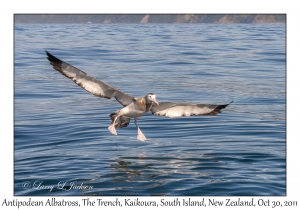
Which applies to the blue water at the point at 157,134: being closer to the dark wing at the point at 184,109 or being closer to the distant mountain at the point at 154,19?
the dark wing at the point at 184,109

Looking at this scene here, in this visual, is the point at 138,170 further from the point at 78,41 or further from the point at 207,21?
the point at 207,21

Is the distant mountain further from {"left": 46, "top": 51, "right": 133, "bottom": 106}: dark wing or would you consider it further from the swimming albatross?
{"left": 46, "top": 51, "right": 133, "bottom": 106}: dark wing

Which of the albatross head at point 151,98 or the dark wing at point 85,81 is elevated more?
the dark wing at point 85,81

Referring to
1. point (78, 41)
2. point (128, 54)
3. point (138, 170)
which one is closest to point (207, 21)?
point (78, 41)

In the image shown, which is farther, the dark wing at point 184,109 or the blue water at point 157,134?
the dark wing at point 184,109

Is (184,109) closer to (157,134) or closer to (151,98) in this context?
(151,98)

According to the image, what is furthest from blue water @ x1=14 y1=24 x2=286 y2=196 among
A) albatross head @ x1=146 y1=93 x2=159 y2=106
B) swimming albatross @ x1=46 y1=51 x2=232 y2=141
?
albatross head @ x1=146 y1=93 x2=159 y2=106

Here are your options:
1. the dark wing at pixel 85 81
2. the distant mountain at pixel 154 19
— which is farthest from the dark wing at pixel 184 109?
the distant mountain at pixel 154 19
